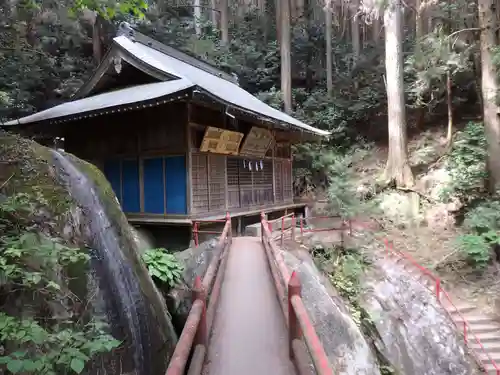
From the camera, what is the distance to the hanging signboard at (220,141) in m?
10.2

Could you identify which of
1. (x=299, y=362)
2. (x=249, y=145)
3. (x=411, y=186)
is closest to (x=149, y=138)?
(x=249, y=145)

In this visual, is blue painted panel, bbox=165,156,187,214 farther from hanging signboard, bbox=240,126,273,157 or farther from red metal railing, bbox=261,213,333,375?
red metal railing, bbox=261,213,333,375

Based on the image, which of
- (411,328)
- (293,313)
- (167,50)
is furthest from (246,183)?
(293,313)

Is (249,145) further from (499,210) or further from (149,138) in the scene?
(499,210)

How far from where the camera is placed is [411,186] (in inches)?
585

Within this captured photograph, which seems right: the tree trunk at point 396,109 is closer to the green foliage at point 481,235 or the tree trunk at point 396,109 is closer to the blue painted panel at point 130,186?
the green foliage at point 481,235

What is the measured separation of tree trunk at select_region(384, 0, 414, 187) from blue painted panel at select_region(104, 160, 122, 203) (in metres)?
11.0

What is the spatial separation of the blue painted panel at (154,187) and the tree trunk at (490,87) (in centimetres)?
1097

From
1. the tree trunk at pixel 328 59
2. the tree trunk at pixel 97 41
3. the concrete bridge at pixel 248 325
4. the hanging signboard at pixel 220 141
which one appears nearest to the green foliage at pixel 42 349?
the concrete bridge at pixel 248 325

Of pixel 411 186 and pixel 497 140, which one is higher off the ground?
pixel 497 140

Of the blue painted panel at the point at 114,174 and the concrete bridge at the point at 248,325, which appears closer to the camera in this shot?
the concrete bridge at the point at 248,325

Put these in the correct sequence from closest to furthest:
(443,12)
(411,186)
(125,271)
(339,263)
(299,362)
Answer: (299,362) → (125,271) → (339,263) → (411,186) → (443,12)

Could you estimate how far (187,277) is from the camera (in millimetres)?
7348

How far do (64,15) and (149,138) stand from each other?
37.3 feet
